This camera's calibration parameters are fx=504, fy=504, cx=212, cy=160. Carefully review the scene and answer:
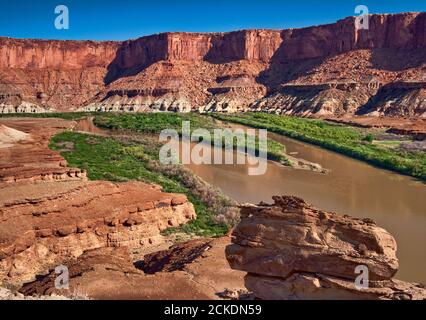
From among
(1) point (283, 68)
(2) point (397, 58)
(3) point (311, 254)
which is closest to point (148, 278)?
(3) point (311, 254)

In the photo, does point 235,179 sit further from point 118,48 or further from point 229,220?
→ point 118,48

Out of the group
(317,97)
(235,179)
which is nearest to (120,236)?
(235,179)

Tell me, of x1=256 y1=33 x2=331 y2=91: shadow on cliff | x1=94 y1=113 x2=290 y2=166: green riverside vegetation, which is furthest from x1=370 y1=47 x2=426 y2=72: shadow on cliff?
x1=94 y1=113 x2=290 y2=166: green riverside vegetation

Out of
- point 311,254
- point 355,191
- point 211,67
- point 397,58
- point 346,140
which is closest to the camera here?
point 311,254

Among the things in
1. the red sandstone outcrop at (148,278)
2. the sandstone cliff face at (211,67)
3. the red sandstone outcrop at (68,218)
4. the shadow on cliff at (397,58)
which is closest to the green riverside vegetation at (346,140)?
the sandstone cliff face at (211,67)

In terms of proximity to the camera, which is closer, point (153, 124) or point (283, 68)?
point (153, 124)

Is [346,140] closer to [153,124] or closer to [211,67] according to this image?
[153,124]

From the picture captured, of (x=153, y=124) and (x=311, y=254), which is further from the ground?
(x=153, y=124)
